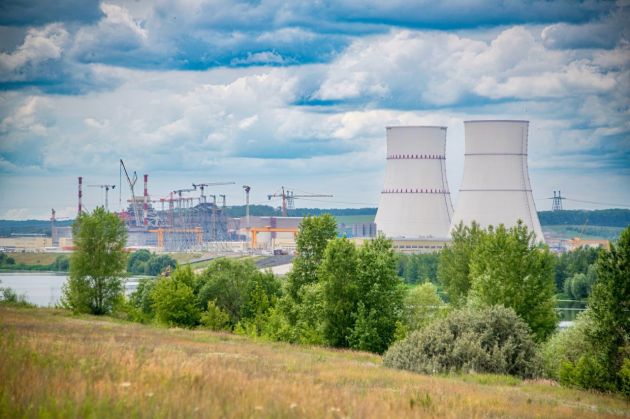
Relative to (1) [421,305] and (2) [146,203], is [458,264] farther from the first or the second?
(2) [146,203]

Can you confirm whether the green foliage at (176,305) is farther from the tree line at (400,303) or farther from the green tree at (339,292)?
the green tree at (339,292)

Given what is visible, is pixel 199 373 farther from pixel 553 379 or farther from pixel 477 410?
pixel 553 379

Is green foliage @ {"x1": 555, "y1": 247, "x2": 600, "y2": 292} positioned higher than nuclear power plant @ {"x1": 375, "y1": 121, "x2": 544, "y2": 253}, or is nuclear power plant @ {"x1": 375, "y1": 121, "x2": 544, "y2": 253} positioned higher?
nuclear power plant @ {"x1": 375, "y1": 121, "x2": 544, "y2": 253}

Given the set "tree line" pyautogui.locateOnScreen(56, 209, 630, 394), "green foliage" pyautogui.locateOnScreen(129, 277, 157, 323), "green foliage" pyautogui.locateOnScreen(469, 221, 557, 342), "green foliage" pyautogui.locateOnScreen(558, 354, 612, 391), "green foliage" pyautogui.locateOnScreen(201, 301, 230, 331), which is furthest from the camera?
"green foliage" pyautogui.locateOnScreen(129, 277, 157, 323)

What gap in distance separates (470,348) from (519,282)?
14534 millimetres

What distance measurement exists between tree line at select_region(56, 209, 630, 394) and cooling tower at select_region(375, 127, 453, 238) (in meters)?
22.6

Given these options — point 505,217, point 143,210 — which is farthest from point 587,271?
point 143,210

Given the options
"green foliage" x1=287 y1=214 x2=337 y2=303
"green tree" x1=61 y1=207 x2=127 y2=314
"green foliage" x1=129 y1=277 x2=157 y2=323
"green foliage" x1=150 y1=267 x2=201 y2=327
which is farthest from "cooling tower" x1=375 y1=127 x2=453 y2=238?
"green tree" x1=61 y1=207 x2=127 y2=314

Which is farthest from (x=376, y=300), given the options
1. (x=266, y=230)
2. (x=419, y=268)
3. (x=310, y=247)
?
(x=266, y=230)

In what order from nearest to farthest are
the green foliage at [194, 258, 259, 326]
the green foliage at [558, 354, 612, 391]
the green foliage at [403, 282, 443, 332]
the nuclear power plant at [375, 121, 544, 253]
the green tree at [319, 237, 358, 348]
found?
the green foliage at [558, 354, 612, 391], the green tree at [319, 237, 358, 348], the green foliage at [403, 282, 443, 332], the green foliage at [194, 258, 259, 326], the nuclear power plant at [375, 121, 544, 253]

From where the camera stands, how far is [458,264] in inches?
1731

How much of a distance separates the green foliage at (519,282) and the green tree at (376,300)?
10.7 ft

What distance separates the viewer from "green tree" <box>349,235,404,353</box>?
2766 cm

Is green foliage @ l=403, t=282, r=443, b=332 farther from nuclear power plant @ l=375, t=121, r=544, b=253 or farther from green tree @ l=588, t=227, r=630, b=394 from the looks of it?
nuclear power plant @ l=375, t=121, r=544, b=253
